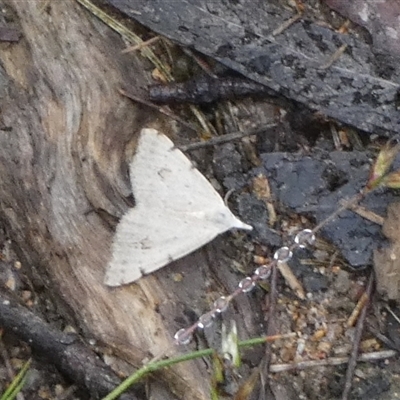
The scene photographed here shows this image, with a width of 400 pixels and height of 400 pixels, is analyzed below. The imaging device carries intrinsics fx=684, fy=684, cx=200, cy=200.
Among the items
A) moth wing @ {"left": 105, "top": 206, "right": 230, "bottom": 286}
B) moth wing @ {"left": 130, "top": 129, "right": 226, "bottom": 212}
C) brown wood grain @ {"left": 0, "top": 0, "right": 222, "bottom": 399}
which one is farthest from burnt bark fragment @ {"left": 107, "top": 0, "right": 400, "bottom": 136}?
moth wing @ {"left": 105, "top": 206, "right": 230, "bottom": 286}

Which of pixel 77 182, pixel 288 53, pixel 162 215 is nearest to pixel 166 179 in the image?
pixel 162 215

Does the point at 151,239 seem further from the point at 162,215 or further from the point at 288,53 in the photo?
the point at 288,53

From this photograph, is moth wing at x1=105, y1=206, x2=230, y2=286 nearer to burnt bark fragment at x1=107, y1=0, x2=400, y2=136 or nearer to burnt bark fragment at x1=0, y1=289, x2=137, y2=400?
burnt bark fragment at x1=0, y1=289, x2=137, y2=400

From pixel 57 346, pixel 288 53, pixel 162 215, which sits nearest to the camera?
pixel 57 346

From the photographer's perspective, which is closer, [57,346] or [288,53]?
[57,346]

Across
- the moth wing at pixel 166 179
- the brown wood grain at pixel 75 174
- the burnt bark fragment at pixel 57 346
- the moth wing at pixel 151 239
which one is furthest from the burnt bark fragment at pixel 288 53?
the burnt bark fragment at pixel 57 346

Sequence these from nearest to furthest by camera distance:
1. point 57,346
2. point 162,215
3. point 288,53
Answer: point 57,346, point 162,215, point 288,53
